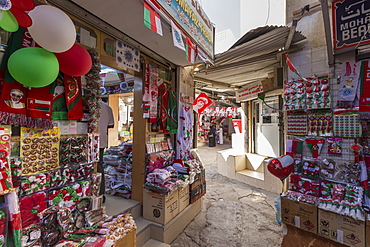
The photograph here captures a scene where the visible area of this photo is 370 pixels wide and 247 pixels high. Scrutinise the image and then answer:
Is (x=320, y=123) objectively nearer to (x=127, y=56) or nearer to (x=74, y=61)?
(x=127, y=56)

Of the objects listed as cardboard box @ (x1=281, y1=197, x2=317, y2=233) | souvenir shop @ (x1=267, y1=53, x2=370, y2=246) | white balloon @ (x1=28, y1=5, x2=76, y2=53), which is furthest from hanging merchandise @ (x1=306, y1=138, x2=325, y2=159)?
white balloon @ (x1=28, y1=5, x2=76, y2=53)

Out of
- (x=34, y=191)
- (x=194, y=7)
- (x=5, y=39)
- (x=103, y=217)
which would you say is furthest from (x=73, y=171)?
(x=194, y=7)

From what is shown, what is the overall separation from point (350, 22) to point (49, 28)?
10.9 feet

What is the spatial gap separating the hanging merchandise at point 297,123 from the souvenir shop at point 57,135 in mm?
2017

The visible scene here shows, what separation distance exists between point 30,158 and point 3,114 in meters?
0.42

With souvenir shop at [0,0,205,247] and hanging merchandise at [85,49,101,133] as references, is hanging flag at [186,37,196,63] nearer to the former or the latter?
souvenir shop at [0,0,205,247]

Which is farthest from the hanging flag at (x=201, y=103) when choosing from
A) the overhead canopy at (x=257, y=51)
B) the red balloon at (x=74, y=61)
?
the red balloon at (x=74, y=61)

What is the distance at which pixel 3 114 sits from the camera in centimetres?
127

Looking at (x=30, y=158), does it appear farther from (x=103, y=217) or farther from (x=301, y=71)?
(x=301, y=71)

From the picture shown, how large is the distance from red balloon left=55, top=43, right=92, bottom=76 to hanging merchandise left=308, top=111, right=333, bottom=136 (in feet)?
10.1

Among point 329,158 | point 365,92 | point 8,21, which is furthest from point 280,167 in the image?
point 8,21

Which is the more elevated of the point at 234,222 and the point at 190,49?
the point at 190,49

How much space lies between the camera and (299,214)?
2.30 metres

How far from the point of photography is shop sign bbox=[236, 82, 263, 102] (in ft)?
16.5
